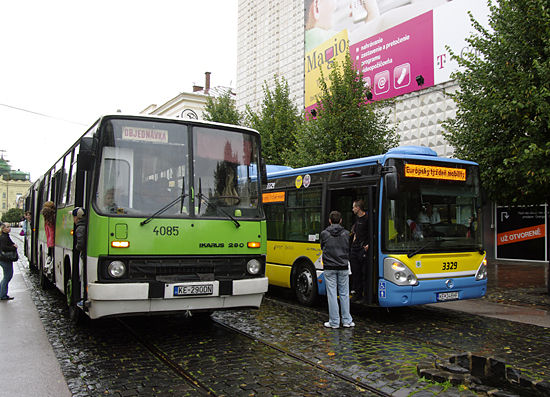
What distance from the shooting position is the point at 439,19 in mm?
19531

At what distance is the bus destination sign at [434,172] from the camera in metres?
8.08

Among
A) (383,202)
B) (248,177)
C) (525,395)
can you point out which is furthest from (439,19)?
(525,395)

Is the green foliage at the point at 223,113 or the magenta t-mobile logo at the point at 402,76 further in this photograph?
the green foliage at the point at 223,113

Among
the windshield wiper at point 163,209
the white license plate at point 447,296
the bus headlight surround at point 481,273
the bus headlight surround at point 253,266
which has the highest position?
the windshield wiper at point 163,209

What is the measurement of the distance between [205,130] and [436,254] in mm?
4225

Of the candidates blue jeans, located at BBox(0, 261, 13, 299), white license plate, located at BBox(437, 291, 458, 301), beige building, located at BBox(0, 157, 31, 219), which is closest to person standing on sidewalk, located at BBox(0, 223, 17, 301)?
blue jeans, located at BBox(0, 261, 13, 299)

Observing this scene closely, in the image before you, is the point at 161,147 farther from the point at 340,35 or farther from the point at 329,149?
the point at 340,35

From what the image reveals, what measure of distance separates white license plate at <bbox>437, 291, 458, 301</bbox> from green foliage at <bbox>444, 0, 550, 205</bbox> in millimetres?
3152

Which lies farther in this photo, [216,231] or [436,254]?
[436,254]

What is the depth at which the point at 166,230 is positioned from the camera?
6.23 metres

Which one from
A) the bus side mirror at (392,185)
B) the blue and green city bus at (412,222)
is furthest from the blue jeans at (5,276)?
the bus side mirror at (392,185)

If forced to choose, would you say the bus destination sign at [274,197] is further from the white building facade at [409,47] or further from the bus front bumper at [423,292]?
the white building facade at [409,47]

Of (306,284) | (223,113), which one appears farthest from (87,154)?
(223,113)

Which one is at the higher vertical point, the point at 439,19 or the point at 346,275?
the point at 439,19
